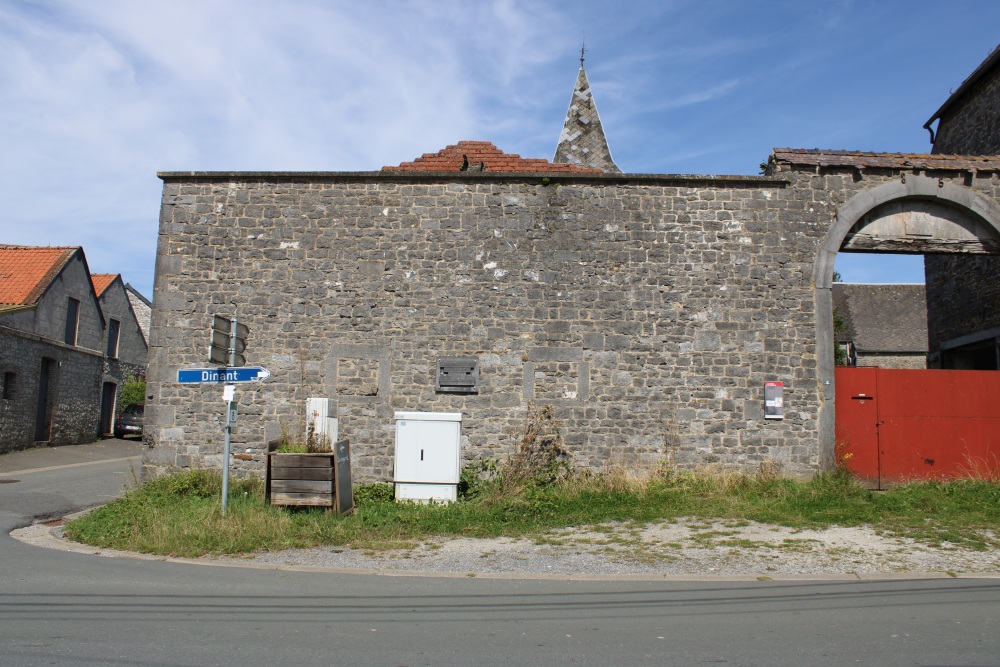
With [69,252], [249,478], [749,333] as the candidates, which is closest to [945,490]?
[749,333]

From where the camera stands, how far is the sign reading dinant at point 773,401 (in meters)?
11.5

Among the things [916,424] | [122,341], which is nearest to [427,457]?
[916,424]

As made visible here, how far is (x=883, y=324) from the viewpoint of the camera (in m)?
34.9

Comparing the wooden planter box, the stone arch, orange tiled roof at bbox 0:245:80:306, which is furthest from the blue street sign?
orange tiled roof at bbox 0:245:80:306

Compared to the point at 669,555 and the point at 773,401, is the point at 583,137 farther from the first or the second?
the point at 669,555

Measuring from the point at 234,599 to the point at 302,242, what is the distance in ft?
22.4

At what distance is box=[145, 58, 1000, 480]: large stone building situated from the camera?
11.5 meters

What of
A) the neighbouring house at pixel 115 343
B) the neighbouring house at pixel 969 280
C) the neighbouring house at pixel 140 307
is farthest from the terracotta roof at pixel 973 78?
the neighbouring house at pixel 140 307

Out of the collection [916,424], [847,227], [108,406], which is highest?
[847,227]

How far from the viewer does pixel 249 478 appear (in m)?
11.4

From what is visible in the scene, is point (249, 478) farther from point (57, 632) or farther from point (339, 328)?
point (57, 632)

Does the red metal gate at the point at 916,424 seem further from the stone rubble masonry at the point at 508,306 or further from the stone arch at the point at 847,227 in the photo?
the stone rubble masonry at the point at 508,306

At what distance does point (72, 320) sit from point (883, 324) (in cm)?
3492

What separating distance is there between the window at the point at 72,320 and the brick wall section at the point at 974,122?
26914mm
